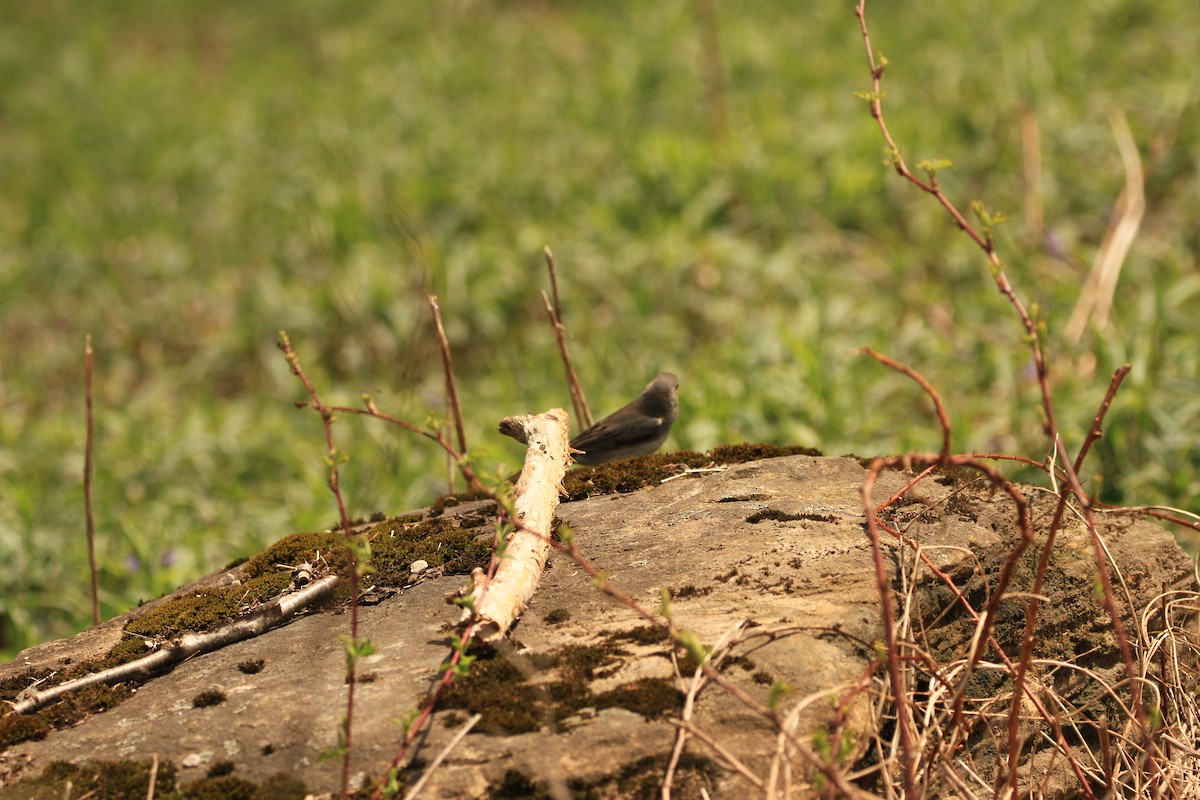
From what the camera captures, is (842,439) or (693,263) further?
(693,263)

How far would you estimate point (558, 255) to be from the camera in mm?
8484

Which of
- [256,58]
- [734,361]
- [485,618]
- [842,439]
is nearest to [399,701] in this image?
[485,618]

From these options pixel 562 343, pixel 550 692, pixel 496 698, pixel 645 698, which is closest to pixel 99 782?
pixel 496 698

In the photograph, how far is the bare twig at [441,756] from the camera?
7.38ft

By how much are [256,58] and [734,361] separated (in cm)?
953

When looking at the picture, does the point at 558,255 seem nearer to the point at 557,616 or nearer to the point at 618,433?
the point at 618,433

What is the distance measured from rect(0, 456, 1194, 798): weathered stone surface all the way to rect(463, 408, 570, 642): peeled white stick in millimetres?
97

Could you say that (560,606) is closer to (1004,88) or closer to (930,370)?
(930,370)

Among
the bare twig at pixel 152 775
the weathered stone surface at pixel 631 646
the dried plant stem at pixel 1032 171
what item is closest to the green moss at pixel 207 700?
the weathered stone surface at pixel 631 646

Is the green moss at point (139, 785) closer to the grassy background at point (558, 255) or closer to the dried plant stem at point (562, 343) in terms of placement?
the dried plant stem at point (562, 343)

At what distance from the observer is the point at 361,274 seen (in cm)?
838

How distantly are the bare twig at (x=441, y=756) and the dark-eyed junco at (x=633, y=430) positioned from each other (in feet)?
6.44

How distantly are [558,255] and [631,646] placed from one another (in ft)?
20.0

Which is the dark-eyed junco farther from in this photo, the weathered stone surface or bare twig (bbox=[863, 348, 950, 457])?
bare twig (bbox=[863, 348, 950, 457])
